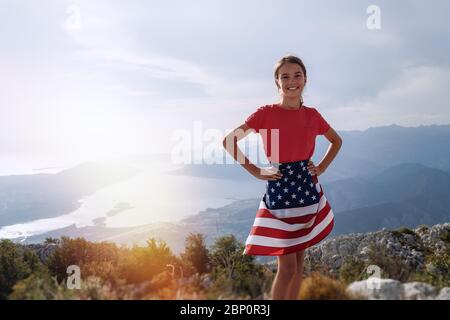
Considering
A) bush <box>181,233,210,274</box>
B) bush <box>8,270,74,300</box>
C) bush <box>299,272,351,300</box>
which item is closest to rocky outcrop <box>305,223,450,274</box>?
bush <box>181,233,210,274</box>

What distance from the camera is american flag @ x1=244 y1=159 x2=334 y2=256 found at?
4.83 metres

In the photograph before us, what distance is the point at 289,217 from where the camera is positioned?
4.92m

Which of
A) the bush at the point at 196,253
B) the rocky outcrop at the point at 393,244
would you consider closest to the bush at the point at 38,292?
the bush at the point at 196,253

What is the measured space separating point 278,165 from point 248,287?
162 centimetres

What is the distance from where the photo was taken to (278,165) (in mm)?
5035

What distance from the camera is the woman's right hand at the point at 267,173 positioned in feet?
16.1

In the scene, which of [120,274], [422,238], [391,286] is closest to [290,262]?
[391,286]

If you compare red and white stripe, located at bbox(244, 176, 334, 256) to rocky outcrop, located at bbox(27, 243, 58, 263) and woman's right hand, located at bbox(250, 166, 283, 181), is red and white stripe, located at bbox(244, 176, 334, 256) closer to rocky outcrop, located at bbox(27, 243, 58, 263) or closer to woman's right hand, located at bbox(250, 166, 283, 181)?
woman's right hand, located at bbox(250, 166, 283, 181)

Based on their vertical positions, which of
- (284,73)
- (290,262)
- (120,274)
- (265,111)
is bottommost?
(120,274)

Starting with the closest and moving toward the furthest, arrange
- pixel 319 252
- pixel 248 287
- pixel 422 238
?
1. pixel 248 287
2. pixel 422 238
3. pixel 319 252
